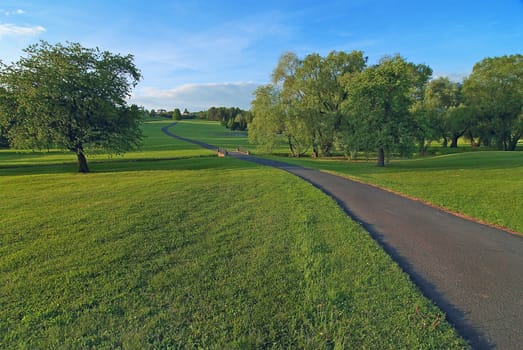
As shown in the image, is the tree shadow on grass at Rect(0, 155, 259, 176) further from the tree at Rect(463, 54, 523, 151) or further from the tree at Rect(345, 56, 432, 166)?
the tree at Rect(463, 54, 523, 151)

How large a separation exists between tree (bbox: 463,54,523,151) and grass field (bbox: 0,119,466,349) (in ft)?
153

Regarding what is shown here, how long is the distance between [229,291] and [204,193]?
288 inches

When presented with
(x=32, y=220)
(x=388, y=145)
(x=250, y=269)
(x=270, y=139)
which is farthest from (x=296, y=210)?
(x=270, y=139)

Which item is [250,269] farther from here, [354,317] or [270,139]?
[270,139]

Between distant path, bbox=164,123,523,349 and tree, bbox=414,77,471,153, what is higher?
tree, bbox=414,77,471,153

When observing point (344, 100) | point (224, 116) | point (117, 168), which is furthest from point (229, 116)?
point (117, 168)

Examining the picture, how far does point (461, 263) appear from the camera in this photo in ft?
15.5

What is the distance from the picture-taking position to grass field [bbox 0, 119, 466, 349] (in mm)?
3033

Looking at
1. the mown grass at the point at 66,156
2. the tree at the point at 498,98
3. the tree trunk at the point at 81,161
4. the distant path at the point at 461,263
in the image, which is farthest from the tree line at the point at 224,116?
the distant path at the point at 461,263

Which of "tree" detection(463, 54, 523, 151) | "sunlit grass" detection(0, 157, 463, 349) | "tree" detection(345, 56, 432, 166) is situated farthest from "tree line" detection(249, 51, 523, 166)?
"sunlit grass" detection(0, 157, 463, 349)

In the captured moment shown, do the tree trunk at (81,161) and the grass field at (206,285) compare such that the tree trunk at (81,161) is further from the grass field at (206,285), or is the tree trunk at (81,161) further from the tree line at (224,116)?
the tree line at (224,116)

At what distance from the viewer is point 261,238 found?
5.90 meters

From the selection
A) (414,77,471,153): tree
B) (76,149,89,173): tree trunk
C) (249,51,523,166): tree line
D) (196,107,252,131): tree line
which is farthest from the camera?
(196,107,252,131): tree line

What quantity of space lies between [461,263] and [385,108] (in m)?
17.1
